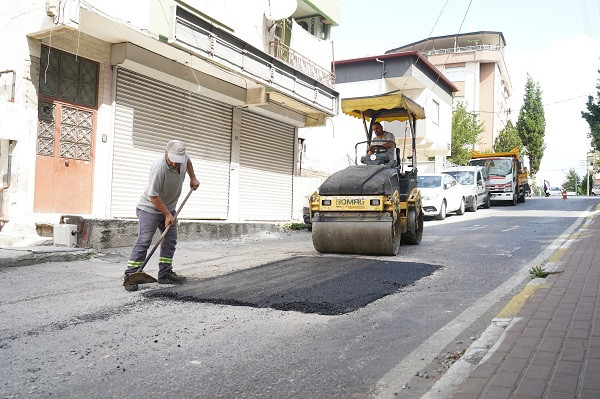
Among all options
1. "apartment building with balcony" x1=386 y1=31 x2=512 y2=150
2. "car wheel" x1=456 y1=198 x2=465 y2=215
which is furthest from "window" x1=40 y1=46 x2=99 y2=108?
"apartment building with balcony" x1=386 y1=31 x2=512 y2=150

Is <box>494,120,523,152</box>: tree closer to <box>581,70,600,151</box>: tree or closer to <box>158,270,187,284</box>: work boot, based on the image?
<box>581,70,600,151</box>: tree

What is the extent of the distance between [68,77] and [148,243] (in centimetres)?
561

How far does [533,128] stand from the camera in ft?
199

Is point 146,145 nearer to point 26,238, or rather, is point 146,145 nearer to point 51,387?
point 26,238

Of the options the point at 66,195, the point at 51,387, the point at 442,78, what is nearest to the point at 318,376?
the point at 51,387

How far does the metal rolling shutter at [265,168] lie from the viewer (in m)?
15.8

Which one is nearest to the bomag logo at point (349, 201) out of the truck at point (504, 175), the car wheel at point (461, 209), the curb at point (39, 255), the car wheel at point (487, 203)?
the curb at point (39, 255)

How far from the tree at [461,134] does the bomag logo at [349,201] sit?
32.2m

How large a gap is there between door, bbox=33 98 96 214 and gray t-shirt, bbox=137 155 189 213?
4471 mm

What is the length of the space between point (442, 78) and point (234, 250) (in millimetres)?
27037

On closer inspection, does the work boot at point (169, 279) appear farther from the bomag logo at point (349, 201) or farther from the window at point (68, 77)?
the window at point (68, 77)

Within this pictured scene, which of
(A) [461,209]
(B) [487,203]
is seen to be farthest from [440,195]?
(B) [487,203]

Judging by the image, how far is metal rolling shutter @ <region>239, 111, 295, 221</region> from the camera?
15.8 m

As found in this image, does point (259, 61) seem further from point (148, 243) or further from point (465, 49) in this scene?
point (465, 49)
